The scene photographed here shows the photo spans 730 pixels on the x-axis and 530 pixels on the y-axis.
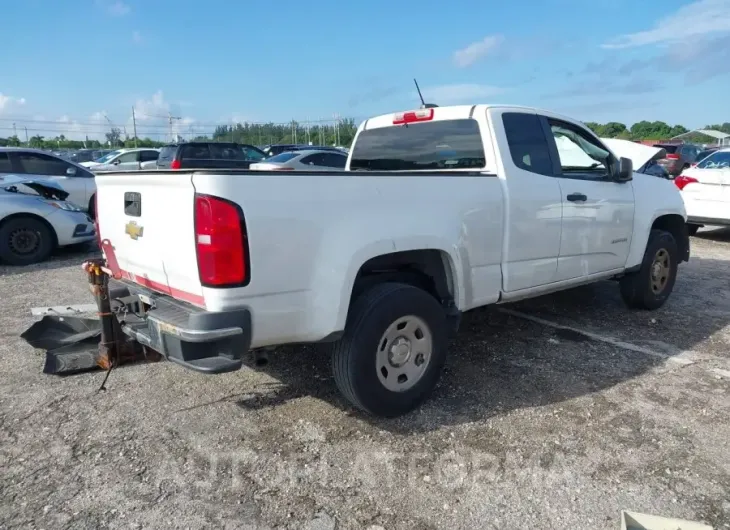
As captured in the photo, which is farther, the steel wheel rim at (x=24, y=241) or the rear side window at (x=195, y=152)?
the rear side window at (x=195, y=152)

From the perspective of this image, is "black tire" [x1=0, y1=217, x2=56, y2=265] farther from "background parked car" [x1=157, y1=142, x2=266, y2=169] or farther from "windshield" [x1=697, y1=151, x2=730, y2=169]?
"windshield" [x1=697, y1=151, x2=730, y2=169]

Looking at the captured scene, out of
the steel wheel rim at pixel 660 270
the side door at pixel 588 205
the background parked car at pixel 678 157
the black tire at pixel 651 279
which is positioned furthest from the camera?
the background parked car at pixel 678 157

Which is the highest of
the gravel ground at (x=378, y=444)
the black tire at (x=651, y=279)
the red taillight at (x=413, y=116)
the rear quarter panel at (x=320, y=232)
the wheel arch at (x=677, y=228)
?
the red taillight at (x=413, y=116)

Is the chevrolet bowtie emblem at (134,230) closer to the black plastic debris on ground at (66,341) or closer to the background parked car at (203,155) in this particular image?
the black plastic debris on ground at (66,341)

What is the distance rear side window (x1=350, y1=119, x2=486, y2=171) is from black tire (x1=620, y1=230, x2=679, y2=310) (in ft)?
8.15

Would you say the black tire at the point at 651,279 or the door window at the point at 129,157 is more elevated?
the door window at the point at 129,157

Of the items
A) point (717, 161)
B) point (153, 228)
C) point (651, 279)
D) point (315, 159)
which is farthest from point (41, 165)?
point (717, 161)

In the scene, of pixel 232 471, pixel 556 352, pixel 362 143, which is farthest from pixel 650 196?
pixel 232 471

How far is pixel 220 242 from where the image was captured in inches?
107

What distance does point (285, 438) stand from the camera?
333 cm

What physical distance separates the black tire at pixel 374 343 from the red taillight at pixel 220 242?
77cm

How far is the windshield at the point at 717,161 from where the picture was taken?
10211 millimetres

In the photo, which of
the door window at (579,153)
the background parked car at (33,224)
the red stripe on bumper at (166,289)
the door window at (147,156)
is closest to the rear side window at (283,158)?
the door window at (147,156)

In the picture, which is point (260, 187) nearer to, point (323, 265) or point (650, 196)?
point (323, 265)
